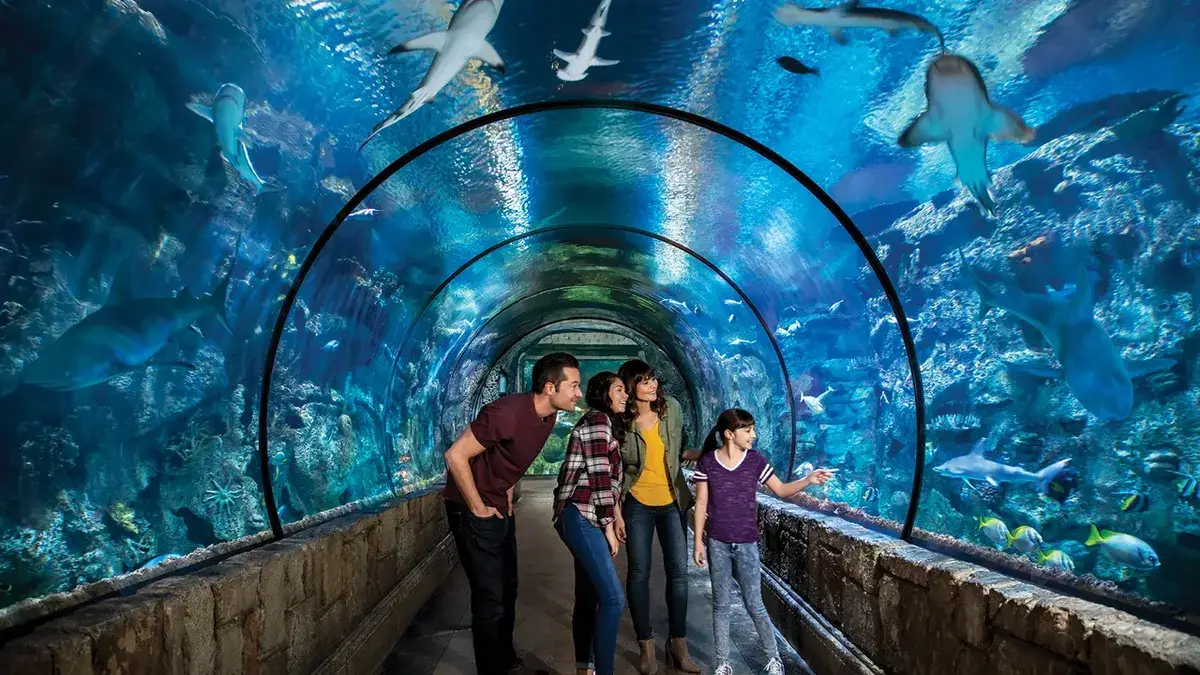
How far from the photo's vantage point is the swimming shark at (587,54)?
4410mm

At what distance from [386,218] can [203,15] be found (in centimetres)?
315

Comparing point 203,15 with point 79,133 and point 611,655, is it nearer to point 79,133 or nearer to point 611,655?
point 79,133

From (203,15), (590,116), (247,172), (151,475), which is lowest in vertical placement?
(151,475)

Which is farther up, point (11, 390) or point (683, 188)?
point (683, 188)

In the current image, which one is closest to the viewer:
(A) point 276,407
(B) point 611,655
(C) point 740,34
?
(B) point 611,655

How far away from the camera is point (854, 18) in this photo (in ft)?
14.0

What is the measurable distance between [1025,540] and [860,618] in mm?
2174

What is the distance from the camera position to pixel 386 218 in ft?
22.5

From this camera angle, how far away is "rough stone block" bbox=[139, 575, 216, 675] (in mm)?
2803

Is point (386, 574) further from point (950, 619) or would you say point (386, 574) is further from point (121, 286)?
point (950, 619)

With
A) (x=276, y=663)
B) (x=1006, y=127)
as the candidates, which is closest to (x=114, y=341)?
(x=276, y=663)

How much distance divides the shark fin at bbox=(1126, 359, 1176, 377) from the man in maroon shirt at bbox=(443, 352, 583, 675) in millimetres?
→ 4461

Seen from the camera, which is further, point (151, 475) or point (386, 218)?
point (386, 218)

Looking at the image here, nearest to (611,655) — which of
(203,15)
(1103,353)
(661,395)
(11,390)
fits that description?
(661,395)
